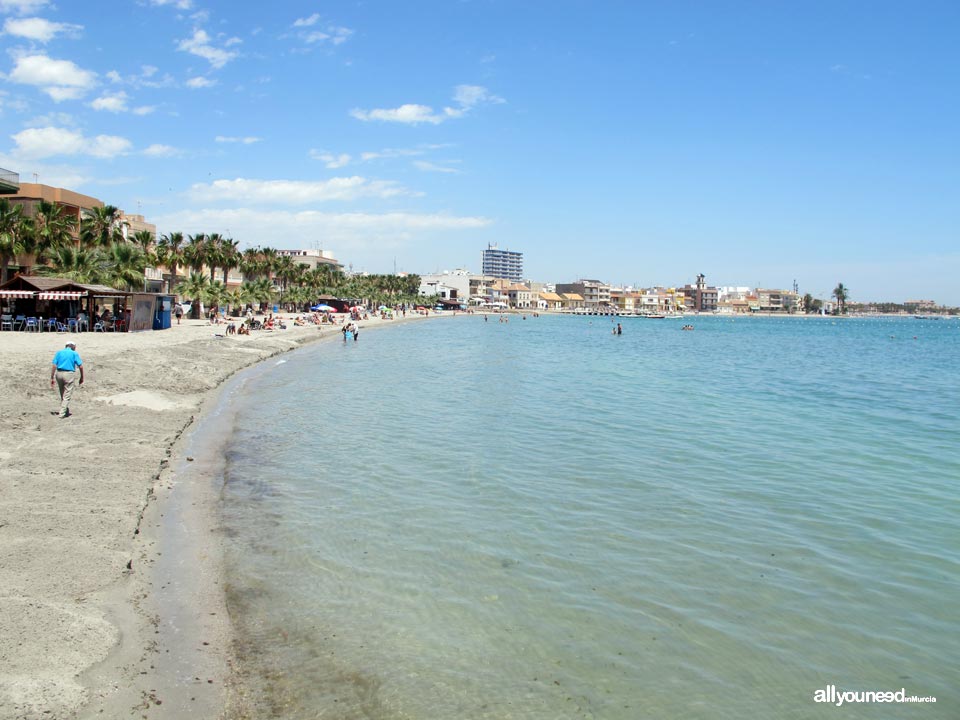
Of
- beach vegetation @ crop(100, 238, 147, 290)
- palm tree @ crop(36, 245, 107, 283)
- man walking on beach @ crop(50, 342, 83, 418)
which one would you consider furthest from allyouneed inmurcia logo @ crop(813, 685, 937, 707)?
beach vegetation @ crop(100, 238, 147, 290)

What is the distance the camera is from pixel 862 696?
20.7 ft

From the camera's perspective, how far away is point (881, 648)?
715 centimetres

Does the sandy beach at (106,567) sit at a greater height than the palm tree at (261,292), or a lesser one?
lesser

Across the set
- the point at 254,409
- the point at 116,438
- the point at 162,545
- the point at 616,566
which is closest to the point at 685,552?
the point at 616,566

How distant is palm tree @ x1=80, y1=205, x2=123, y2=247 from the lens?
46406 mm

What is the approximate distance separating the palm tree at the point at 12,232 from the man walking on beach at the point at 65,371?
28362mm

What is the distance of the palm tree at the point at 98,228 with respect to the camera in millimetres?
46406

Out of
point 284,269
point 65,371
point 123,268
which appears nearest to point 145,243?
point 123,268

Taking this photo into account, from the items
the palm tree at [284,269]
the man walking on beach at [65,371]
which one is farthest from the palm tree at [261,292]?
the man walking on beach at [65,371]

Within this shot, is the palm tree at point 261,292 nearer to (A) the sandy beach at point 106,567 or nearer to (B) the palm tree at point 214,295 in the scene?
(B) the palm tree at point 214,295

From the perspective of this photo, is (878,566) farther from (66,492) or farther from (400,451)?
(66,492)

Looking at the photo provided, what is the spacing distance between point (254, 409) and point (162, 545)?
1267 centimetres

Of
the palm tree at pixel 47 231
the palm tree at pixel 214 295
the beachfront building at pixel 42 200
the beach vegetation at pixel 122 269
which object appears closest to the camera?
the palm tree at pixel 47 231

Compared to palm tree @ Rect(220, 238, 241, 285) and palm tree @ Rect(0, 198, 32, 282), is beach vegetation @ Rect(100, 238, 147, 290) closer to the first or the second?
palm tree @ Rect(0, 198, 32, 282)
